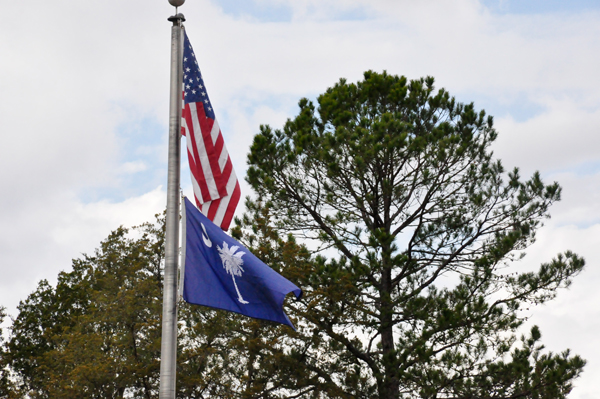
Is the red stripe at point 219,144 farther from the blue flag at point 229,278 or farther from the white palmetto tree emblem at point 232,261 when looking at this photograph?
the white palmetto tree emblem at point 232,261

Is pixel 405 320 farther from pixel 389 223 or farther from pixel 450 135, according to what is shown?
pixel 450 135

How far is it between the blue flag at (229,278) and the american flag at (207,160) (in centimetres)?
51

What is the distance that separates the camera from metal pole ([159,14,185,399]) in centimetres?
781

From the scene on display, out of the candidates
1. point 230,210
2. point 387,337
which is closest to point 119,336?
point 387,337

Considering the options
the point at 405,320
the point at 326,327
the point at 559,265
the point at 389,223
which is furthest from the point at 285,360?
the point at 559,265

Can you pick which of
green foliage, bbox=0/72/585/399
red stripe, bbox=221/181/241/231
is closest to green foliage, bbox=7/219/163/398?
green foliage, bbox=0/72/585/399

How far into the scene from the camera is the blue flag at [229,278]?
809 cm

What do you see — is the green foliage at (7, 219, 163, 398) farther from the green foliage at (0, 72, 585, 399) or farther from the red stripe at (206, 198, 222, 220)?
the red stripe at (206, 198, 222, 220)

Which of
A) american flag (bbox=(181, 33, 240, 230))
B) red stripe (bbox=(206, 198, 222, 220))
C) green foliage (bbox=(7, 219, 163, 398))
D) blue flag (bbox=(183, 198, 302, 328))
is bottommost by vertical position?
blue flag (bbox=(183, 198, 302, 328))

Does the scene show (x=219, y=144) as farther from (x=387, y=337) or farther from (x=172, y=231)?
(x=387, y=337)

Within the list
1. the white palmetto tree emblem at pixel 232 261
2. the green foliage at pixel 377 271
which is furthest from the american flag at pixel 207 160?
the green foliage at pixel 377 271

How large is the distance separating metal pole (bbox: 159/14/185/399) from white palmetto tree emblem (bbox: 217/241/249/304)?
0.55 meters

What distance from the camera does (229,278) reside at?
8195 mm

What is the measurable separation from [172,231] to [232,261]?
2.59 feet
